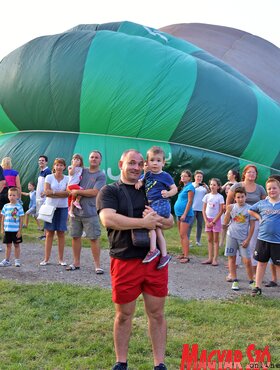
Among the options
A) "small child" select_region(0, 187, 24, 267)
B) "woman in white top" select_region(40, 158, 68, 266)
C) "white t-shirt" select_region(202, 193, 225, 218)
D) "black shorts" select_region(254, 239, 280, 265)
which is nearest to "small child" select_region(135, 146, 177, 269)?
"black shorts" select_region(254, 239, 280, 265)

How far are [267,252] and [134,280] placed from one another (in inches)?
100

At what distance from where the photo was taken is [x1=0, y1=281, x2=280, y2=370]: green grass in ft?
11.4

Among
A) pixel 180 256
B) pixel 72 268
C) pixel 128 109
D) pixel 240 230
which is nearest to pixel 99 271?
pixel 72 268

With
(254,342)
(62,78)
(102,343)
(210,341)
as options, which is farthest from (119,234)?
(62,78)

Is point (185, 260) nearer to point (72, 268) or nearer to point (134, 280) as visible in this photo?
point (72, 268)

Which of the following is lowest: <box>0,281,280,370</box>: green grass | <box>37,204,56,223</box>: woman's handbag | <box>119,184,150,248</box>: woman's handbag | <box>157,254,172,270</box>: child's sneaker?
<box>0,281,280,370</box>: green grass

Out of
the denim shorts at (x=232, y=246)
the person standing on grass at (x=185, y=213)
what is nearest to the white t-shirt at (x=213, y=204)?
the person standing on grass at (x=185, y=213)

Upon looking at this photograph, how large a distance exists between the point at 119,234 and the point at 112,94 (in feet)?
24.2

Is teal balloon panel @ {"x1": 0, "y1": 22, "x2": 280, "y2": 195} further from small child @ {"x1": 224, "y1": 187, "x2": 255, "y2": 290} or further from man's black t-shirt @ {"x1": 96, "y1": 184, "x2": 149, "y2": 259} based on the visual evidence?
man's black t-shirt @ {"x1": 96, "y1": 184, "x2": 149, "y2": 259}

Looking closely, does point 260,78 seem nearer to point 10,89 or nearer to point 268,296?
point 10,89

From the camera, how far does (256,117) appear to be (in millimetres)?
10922

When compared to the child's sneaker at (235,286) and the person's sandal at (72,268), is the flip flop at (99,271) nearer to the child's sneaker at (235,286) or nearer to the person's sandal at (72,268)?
the person's sandal at (72,268)

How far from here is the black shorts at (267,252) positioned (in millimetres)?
5172

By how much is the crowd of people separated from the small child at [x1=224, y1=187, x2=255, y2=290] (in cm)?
1
